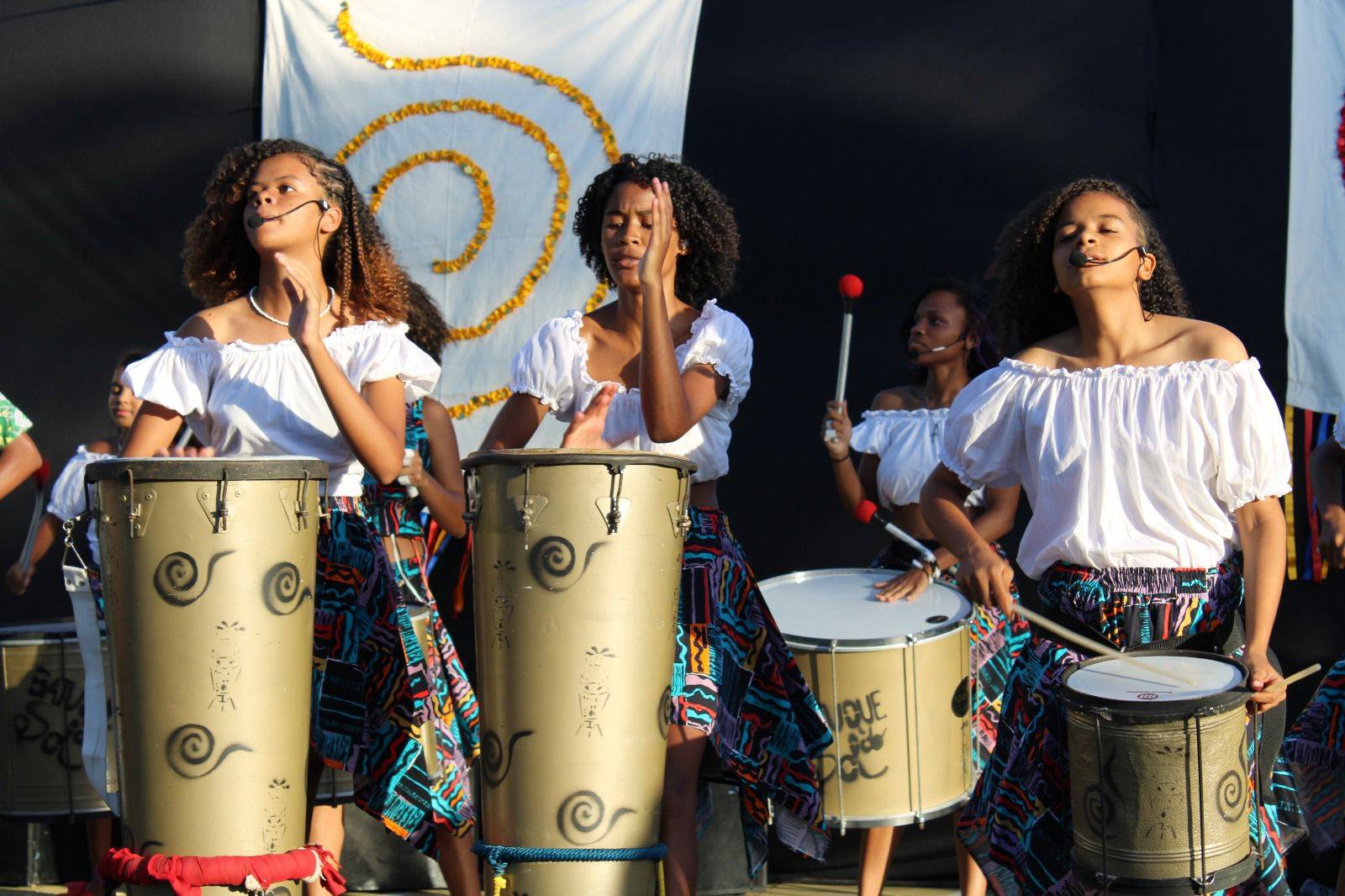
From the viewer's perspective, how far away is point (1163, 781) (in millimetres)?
2611

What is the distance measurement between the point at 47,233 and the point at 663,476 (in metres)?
3.40

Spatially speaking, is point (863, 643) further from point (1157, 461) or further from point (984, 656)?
point (1157, 461)

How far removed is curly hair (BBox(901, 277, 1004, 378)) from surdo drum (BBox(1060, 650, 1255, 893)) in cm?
204

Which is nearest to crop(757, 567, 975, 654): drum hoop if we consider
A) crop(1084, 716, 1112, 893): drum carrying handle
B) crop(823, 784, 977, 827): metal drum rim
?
crop(823, 784, 977, 827): metal drum rim

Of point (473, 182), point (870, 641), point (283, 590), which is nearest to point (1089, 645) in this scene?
point (870, 641)

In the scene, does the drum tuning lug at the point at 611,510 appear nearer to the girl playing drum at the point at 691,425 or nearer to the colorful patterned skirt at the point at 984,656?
the girl playing drum at the point at 691,425

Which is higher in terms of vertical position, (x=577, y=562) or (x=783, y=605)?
(x=577, y=562)

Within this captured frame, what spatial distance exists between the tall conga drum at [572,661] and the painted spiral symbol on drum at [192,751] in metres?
0.50

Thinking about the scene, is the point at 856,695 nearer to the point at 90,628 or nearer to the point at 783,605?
the point at 783,605

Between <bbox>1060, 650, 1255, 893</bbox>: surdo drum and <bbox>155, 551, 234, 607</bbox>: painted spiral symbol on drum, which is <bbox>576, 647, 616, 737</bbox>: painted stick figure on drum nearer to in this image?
<bbox>155, 551, 234, 607</bbox>: painted spiral symbol on drum

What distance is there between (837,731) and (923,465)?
0.93 meters

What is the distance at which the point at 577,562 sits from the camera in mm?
2857

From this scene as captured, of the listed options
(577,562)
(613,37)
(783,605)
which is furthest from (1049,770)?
(613,37)

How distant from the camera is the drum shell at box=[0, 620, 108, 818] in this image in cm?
458
